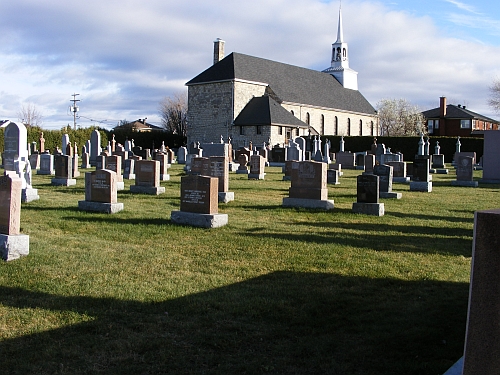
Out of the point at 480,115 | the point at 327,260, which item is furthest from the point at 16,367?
the point at 480,115

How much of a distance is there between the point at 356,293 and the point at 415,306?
738mm

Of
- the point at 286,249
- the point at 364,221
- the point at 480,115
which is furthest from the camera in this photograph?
the point at 480,115

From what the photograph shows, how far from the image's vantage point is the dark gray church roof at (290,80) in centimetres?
5800

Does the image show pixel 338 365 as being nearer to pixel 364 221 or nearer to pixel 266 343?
pixel 266 343

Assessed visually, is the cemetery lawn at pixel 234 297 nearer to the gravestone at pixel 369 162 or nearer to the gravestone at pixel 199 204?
the gravestone at pixel 199 204

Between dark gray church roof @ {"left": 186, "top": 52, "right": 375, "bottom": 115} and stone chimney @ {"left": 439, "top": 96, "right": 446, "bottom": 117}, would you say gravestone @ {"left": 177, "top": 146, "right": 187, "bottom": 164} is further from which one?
stone chimney @ {"left": 439, "top": 96, "right": 446, "bottom": 117}

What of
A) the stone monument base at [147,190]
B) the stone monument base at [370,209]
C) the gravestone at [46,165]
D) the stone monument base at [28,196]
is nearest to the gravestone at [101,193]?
the stone monument base at [28,196]

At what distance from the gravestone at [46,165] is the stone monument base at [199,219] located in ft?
45.6

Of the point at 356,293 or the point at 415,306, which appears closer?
the point at 415,306

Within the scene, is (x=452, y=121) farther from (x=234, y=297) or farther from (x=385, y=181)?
(x=234, y=297)

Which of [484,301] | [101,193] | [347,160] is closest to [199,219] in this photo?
[101,193]

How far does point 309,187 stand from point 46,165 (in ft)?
45.7

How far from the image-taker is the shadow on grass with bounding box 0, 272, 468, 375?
4.55 m

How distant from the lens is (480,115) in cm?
8006
